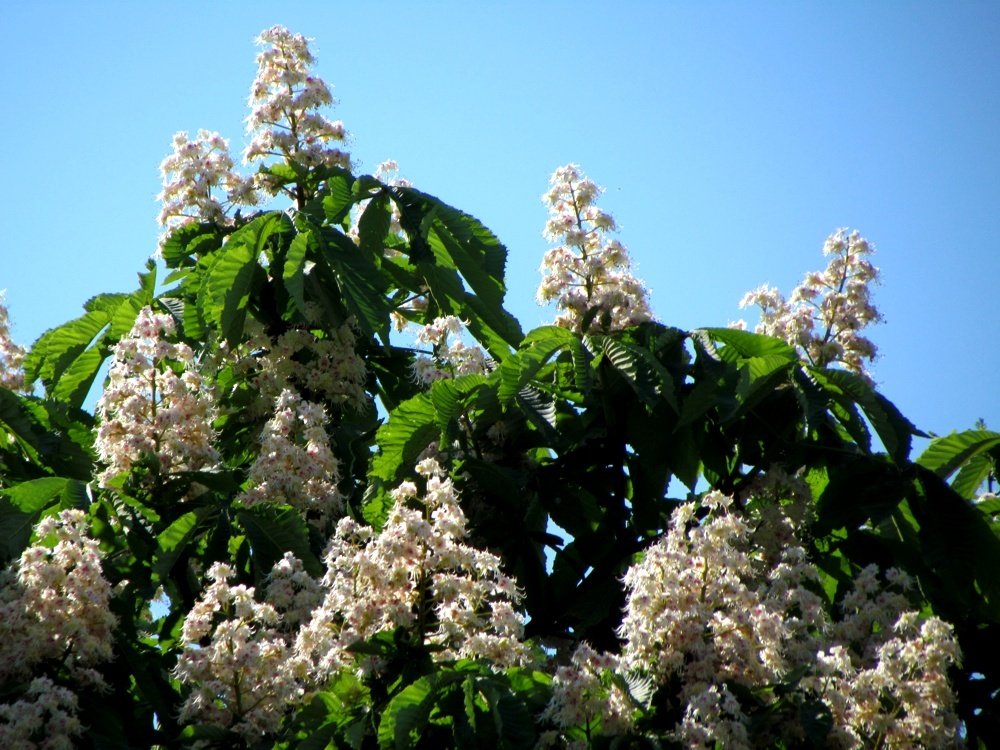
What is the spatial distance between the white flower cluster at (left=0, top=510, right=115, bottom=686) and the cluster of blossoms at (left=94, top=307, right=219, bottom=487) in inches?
39.1

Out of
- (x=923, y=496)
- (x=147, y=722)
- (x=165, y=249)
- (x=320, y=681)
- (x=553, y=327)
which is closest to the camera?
(x=320, y=681)

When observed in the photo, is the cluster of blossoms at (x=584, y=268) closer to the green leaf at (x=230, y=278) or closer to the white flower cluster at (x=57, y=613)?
the green leaf at (x=230, y=278)

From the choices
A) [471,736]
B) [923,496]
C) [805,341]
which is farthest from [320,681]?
[805,341]

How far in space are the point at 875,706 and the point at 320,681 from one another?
1820 millimetres

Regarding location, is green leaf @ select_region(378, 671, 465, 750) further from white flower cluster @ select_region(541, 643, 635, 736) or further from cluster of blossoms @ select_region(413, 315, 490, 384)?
cluster of blossoms @ select_region(413, 315, 490, 384)

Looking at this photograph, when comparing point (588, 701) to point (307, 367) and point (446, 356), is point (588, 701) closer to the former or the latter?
point (446, 356)

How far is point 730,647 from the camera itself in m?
5.25

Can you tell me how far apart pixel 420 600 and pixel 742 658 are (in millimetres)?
1074

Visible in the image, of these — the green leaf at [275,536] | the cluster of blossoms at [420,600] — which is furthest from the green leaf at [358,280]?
the cluster of blossoms at [420,600]

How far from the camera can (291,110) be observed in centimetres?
870

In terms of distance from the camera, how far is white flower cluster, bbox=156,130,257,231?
863 cm

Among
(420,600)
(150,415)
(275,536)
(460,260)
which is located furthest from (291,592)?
(460,260)

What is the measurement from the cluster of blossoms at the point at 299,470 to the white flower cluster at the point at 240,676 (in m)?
1.26

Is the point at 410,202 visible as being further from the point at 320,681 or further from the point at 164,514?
the point at 320,681
